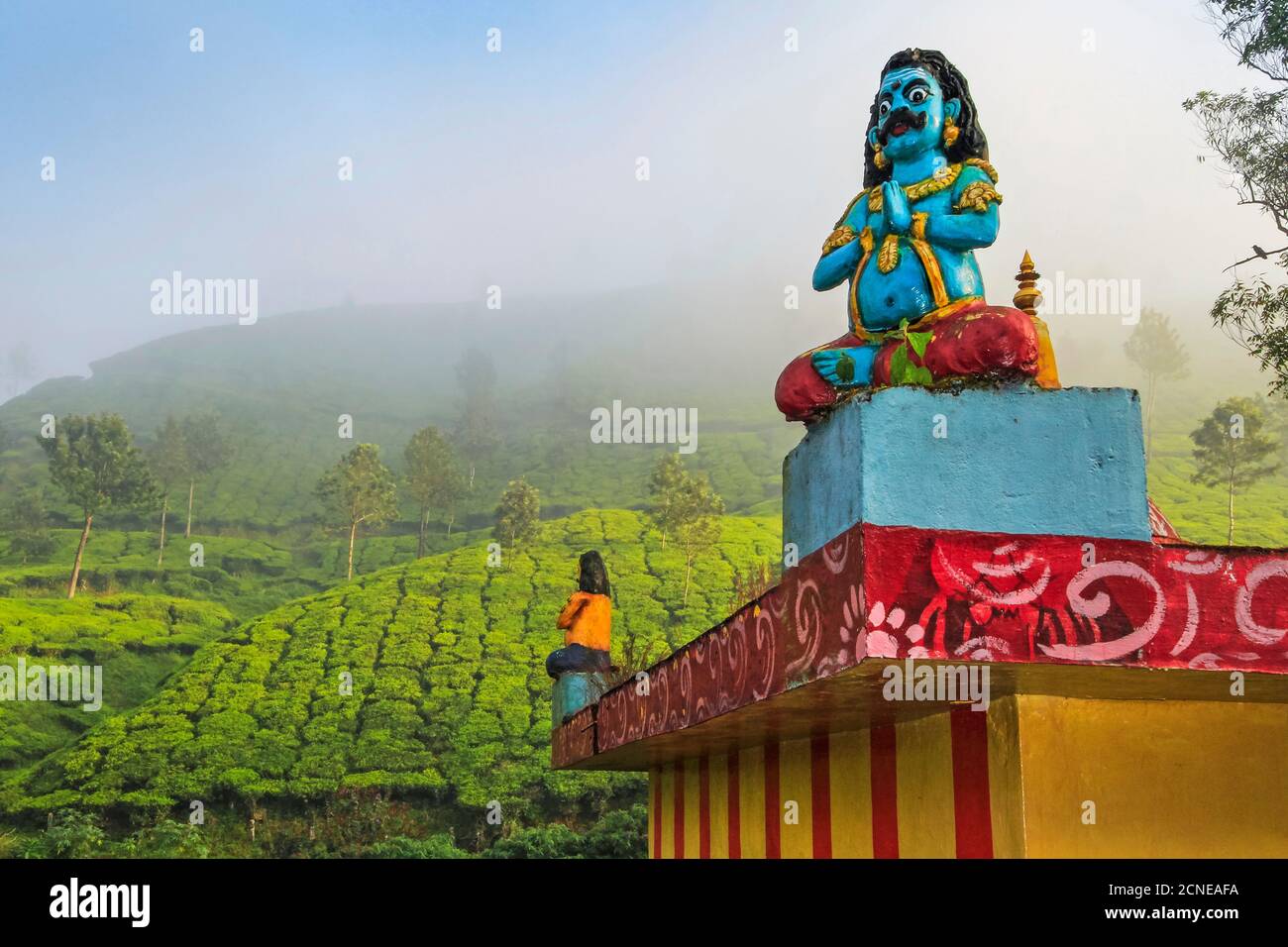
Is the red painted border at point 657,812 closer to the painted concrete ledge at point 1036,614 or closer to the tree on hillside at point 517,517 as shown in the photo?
the painted concrete ledge at point 1036,614

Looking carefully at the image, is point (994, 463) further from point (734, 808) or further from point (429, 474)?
point (429, 474)

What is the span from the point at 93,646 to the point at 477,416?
151ft

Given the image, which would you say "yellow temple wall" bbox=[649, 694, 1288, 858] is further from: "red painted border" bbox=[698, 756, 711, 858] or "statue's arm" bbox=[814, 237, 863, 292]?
"red painted border" bbox=[698, 756, 711, 858]

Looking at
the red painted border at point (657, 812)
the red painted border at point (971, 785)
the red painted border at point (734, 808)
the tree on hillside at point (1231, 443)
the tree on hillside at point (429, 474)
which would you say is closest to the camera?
the red painted border at point (971, 785)

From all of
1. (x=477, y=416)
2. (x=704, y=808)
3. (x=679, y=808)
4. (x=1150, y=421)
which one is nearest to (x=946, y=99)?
(x=704, y=808)

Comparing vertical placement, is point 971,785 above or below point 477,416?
below

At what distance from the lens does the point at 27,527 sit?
A: 177 feet

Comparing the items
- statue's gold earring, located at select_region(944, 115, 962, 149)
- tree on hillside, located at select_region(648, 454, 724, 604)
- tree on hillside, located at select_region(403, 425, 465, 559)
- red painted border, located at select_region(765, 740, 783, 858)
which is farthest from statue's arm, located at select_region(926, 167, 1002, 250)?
tree on hillside, located at select_region(403, 425, 465, 559)

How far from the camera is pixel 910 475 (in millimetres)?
2854

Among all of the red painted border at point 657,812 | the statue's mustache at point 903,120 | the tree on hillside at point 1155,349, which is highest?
the tree on hillside at point 1155,349

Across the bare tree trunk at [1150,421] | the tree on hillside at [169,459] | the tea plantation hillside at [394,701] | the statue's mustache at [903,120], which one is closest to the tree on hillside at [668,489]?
the tea plantation hillside at [394,701]

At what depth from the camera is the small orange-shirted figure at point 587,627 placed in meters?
8.87

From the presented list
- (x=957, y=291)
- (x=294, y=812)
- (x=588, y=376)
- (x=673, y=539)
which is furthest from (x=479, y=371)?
(x=957, y=291)

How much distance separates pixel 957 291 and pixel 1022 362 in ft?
2.57
